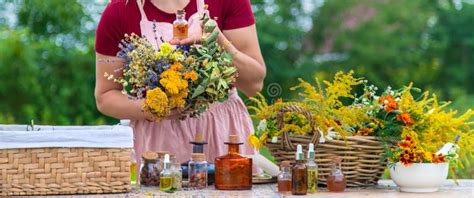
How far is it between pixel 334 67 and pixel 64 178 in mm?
7159

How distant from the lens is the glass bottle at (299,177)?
3.08 metres

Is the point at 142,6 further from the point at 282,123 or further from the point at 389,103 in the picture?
the point at 389,103

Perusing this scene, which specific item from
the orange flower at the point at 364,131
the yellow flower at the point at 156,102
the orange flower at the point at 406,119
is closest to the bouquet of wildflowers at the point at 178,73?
the yellow flower at the point at 156,102

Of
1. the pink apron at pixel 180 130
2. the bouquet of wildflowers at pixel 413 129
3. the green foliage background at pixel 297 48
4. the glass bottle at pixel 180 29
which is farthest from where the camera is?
the green foliage background at pixel 297 48

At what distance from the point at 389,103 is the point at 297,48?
22.4 feet

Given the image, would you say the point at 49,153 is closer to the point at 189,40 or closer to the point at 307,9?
the point at 189,40

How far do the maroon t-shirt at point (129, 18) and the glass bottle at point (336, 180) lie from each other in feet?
2.47

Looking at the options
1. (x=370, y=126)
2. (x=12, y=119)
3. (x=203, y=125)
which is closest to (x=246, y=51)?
(x=203, y=125)

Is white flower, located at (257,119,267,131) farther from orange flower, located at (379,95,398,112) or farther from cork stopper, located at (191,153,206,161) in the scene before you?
orange flower, located at (379,95,398,112)

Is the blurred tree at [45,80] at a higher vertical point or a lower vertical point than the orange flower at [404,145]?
higher

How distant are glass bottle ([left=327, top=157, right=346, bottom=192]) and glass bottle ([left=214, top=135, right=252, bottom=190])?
0.27 meters

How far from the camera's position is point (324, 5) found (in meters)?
10.2

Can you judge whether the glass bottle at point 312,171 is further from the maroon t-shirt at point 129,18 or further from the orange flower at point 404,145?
the maroon t-shirt at point 129,18

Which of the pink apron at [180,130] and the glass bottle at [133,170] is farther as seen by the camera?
the pink apron at [180,130]
